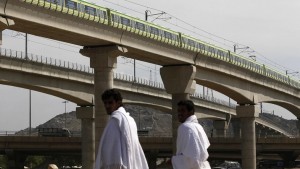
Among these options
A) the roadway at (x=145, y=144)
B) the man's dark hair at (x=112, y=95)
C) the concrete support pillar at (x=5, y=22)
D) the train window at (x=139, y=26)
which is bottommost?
the roadway at (x=145, y=144)

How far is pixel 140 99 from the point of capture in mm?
74812

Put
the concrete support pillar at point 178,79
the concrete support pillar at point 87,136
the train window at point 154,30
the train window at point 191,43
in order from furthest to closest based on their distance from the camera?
the concrete support pillar at point 87,136 → the train window at point 191,43 → the concrete support pillar at point 178,79 → the train window at point 154,30

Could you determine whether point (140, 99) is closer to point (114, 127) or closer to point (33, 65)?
point (33, 65)

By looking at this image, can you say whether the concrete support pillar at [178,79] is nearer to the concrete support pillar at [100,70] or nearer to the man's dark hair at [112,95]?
the concrete support pillar at [100,70]

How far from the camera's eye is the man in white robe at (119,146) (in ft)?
26.7

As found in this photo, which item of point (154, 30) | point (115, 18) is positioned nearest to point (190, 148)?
point (115, 18)

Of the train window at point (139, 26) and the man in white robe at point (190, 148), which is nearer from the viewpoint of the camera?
the man in white robe at point (190, 148)

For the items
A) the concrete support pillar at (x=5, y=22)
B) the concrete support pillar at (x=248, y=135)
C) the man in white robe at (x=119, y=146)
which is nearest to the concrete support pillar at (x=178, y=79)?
the concrete support pillar at (x=248, y=135)

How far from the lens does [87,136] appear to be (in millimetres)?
59625

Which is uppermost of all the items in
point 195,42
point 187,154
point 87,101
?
point 195,42

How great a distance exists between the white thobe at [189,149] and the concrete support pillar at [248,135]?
2043 inches

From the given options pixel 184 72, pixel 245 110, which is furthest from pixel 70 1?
pixel 245 110

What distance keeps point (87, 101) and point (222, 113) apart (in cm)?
4951

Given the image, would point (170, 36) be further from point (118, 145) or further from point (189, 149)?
point (118, 145)
